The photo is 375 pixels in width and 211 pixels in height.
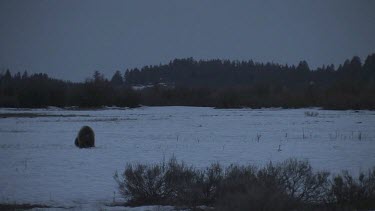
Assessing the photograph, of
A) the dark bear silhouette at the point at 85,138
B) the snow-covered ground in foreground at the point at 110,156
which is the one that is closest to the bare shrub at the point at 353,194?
the snow-covered ground in foreground at the point at 110,156

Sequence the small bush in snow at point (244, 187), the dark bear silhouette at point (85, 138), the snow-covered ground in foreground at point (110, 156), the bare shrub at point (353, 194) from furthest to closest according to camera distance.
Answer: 1. the dark bear silhouette at point (85, 138)
2. the snow-covered ground in foreground at point (110, 156)
3. the bare shrub at point (353, 194)
4. the small bush in snow at point (244, 187)

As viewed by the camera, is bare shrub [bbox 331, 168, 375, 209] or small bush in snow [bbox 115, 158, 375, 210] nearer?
small bush in snow [bbox 115, 158, 375, 210]

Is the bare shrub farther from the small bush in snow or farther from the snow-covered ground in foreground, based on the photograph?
the snow-covered ground in foreground

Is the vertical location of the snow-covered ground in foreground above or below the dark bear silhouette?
below

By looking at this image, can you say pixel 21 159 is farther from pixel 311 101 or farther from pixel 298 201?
pixel 311 101

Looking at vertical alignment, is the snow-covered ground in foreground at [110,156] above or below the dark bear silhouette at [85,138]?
below

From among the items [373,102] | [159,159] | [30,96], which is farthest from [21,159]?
[30,96]

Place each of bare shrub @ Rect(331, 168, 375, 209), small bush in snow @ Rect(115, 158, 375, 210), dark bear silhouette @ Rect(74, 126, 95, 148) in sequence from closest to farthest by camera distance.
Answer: small bush in snow @ Rect(115, 158, 375, 210)
bare shrub @ Rect(331, 168, 375, 209)
dark bear silhouette @ Rect(74, 126, 95, 148)

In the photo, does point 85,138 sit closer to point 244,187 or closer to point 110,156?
point 110,156

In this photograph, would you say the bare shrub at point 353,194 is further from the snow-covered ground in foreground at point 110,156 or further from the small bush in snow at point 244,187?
the snow-covered ground in foreground at point 110,156

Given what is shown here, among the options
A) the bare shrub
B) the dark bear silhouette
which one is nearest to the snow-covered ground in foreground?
the dark bear silhouette

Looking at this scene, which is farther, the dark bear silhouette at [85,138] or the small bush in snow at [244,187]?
the dark bear silhouette at [85,138]

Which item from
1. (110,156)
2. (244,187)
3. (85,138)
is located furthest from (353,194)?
(85,138)

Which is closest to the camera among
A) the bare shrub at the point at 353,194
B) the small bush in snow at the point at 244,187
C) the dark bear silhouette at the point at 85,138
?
the small bush in snow at the point at 244,187
